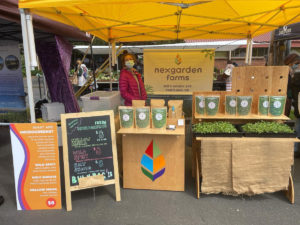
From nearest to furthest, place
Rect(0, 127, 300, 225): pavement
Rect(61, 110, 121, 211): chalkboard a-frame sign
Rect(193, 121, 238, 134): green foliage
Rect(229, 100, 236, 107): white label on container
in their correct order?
Rect(0, 127, 300, 225): pavement < Rect(61, 110, 121, 211): chalkboard a-frame sign < Rect(193, 121, 238, 134): green foliage < Rect(229, 100, 236, 107): white label on container

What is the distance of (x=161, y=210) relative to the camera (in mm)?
2539

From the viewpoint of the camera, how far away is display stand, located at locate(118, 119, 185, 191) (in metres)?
2.77

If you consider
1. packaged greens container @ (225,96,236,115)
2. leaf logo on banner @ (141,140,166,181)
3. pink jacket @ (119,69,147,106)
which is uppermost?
pink jacket @ (119,69,147,106)

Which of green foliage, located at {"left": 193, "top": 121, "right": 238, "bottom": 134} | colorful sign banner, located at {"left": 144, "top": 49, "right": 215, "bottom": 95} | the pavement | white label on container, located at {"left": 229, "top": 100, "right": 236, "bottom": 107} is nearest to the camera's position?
the pavement

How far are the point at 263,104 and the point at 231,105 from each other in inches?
14.7

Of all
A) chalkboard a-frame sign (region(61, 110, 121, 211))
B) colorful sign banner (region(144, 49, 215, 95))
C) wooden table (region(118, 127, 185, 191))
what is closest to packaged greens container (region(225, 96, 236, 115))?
wooden table (region(118, 127, 185, 191))

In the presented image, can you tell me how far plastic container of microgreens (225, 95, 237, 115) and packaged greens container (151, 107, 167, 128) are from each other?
0.79 metres

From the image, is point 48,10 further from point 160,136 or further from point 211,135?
point 211,135

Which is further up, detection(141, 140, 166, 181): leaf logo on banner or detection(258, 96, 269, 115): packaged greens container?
detection(258, 96, 269, 115): packaged greens container

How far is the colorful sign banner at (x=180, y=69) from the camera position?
5.14 m

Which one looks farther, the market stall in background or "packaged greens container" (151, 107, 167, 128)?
"packaged greens container" (151, 107, 167, 128)

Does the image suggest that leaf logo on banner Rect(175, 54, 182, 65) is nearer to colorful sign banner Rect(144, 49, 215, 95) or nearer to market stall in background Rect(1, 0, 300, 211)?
colorful sign banner Rect(144, 49, 215, 95)

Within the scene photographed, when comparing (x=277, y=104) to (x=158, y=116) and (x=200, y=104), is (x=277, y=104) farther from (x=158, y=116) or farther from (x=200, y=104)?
(x=158, y=116)

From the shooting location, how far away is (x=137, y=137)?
2.82 metres
